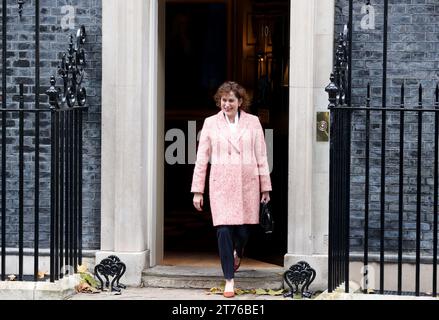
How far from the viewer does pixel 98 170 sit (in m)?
10.1

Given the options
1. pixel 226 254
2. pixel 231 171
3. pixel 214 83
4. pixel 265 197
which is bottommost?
pixel 226 254

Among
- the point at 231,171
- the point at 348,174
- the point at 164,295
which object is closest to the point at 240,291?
the point at 164,295

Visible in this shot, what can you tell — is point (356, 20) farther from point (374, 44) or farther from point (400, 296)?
point (400, 296)

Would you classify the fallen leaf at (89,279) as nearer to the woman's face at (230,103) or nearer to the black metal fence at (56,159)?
the black metal fence at (56,159)

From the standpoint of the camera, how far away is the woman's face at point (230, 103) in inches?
378

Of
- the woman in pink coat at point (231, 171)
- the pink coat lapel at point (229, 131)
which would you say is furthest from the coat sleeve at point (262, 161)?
the pink coat lapel at point (229, 131)

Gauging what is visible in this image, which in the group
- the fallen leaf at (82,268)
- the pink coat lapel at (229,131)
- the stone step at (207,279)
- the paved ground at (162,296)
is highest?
the pink coat lapel at (229,131)

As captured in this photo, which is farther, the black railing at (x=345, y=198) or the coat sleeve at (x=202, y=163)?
the coat sleeve at (x=202, y=163)

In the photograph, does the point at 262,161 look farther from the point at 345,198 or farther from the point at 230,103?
the point at 345,198

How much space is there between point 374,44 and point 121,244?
8.99ft

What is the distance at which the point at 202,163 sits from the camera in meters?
9.57

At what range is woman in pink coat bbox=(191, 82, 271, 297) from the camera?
31.3 feet

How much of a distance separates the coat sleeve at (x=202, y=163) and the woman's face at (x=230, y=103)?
0.22m

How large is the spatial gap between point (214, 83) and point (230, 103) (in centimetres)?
428
